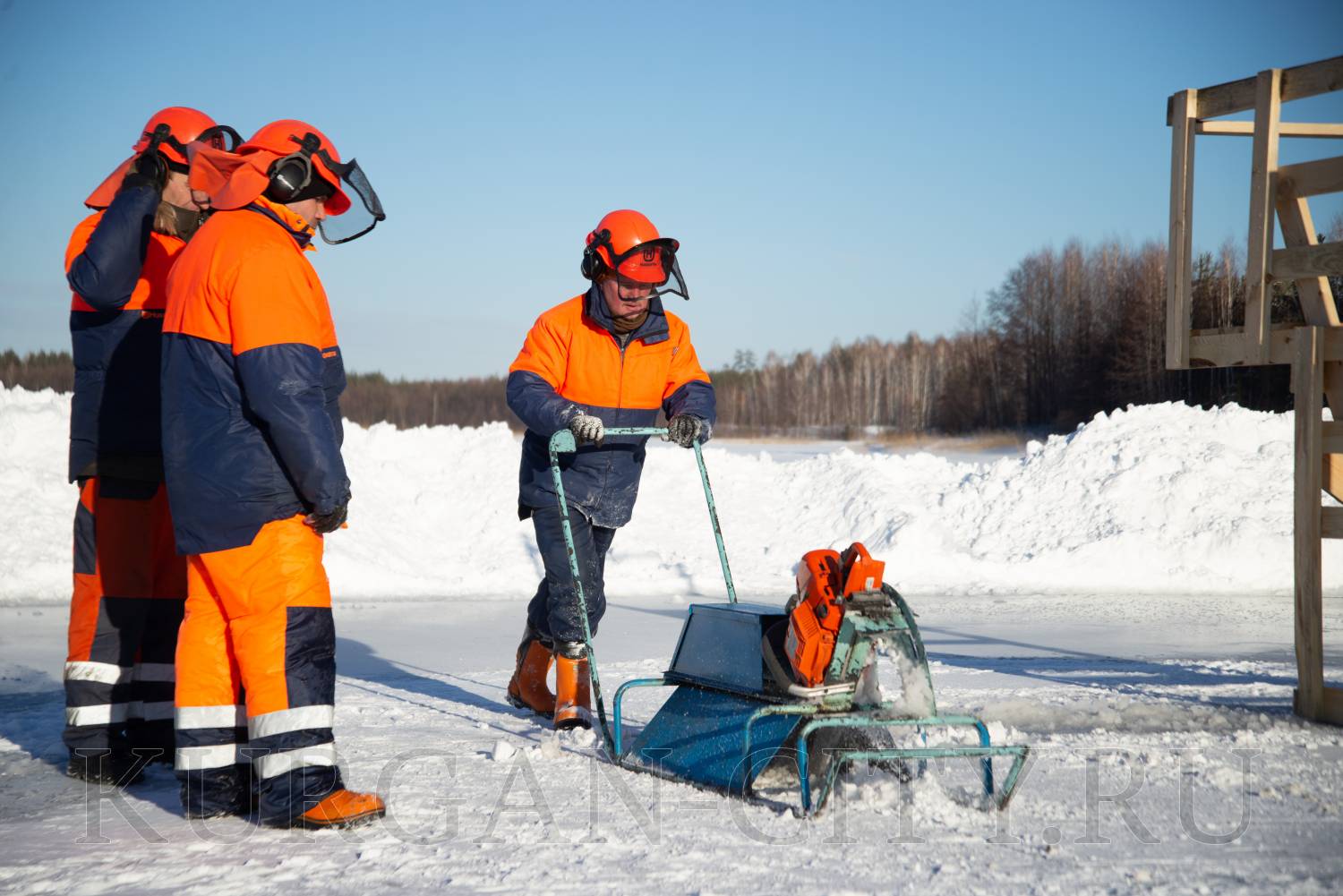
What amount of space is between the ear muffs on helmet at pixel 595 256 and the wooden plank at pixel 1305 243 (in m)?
3.03

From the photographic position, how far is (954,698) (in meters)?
5.53

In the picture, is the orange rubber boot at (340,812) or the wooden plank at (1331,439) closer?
the orange rubber boot at (340,812)

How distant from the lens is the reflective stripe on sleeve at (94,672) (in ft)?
13.6

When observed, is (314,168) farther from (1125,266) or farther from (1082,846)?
(1125,266)

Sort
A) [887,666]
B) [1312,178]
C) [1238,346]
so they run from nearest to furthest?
1. [1312,178]
2. [1238,346]
3. [887,666]

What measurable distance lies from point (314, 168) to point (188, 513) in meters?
1.20

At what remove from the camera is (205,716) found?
3529 millimetres

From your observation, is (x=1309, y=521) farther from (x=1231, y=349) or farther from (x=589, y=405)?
(x=589, y=405)

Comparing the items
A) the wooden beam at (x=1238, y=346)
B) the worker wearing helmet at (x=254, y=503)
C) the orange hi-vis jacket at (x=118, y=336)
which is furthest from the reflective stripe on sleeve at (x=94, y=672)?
the wooden beam at (x=1238, y=346)

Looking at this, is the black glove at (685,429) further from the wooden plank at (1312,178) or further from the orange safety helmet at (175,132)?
the wooden plank at (1312,178)

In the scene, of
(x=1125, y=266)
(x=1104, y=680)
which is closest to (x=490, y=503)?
(x=1104, y=680)

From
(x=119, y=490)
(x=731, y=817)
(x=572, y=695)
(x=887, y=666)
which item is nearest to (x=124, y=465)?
(x=119, y=490)

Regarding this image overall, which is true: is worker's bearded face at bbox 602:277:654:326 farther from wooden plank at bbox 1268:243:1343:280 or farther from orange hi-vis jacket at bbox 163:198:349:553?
wooden plank at bbox 1268:243:1343:280

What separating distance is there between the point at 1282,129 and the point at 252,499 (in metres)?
4.73
